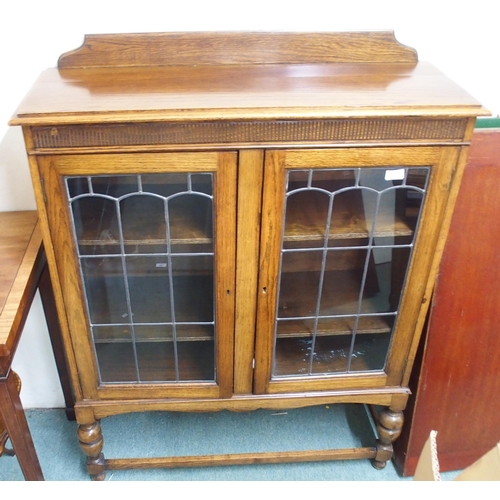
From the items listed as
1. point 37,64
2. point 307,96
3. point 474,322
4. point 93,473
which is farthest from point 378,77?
point 93,473

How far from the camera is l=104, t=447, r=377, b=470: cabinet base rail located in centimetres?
145

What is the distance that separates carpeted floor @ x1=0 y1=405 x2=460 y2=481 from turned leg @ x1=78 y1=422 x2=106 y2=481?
5 cm

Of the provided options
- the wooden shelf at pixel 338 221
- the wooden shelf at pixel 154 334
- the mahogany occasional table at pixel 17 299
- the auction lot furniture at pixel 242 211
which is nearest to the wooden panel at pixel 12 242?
the mahogany occasional table at pixel 17 299

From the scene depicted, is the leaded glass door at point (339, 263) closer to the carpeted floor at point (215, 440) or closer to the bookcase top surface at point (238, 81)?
the bookcase top surface at point (238, 81)

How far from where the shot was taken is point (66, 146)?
0.94 meters

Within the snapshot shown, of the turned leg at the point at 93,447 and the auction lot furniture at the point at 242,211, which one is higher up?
the auction lot furniture at the point at 242,211

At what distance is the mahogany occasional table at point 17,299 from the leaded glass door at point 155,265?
12cm

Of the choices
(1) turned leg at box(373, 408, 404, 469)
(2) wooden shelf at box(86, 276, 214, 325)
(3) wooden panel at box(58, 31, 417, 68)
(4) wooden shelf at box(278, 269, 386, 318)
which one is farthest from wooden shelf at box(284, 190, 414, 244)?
(1) turned leg at box(373, 408, 404, 469)

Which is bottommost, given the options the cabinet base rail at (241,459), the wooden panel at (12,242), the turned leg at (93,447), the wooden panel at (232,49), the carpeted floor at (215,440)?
the carpeted floor at (215,440)

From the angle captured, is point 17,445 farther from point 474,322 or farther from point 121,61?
point 474,322

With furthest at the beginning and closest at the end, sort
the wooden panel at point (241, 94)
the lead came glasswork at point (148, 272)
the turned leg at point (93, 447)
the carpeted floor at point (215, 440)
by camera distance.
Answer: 1. the carpeted floor at point (215, 440)
2. the turned leg at point (93, 447)
3. the lead came glasswork at point (148, 272)
4. the wooden panel at point (241, 94)

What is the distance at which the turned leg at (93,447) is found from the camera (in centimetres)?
136

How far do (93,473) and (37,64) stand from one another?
3.58 feet

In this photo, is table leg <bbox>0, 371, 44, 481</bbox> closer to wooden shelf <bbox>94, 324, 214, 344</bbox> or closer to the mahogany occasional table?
the mahogany occasional table
